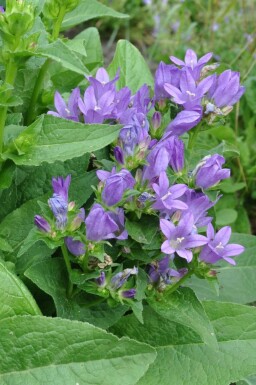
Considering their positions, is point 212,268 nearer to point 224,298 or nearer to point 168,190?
point 168,190

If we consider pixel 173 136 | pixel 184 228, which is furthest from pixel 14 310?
pixel 173 136

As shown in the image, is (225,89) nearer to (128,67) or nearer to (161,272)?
(161,272)

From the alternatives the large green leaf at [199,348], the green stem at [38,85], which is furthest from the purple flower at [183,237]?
the green stem at [38,85]

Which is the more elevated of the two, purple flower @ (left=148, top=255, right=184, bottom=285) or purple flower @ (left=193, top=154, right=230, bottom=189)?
purple flower @ (left=193, top=154, right=230, bottom=189)

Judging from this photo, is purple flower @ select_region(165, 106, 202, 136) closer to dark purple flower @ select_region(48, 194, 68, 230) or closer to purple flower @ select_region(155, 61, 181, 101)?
purple flower @ select_region(155, 61, 181, 101)

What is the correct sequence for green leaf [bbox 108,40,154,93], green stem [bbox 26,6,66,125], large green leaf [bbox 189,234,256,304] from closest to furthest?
green stem [bbox 26,6,66,125], large green leaf [bbox 189,234,256,304], green leaf [bbox 108,40,154,93]

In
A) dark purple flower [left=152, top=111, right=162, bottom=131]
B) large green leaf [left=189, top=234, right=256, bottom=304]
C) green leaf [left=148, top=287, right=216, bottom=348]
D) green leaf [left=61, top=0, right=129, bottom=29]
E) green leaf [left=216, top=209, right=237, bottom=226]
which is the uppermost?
green leaf [left=61, top=0, right=129, bottom=29]

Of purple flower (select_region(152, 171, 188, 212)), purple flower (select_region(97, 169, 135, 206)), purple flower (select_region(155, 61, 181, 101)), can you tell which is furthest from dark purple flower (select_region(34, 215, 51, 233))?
purple flower (select_region(155, 61, 181, 101))

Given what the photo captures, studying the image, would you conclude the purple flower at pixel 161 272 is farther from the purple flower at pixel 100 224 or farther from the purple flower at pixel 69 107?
the purple flower at pixel 69 107
